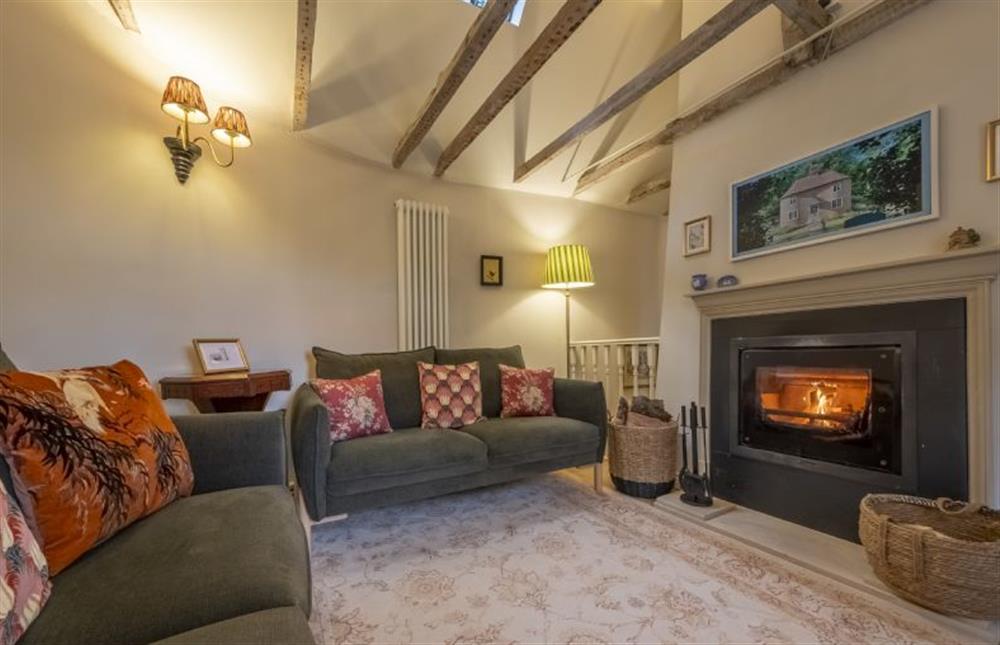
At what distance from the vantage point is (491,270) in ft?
12.1

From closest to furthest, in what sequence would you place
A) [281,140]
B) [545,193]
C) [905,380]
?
1. [905,380]
2. [281,140]
3. [545,193]

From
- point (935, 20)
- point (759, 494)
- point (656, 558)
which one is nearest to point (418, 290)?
point (656, 558)

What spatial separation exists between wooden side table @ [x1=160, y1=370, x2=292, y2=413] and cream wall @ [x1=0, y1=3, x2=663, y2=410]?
12.0 inches

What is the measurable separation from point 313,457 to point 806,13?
10.1 feet

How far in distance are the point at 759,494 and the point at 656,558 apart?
0.87 m

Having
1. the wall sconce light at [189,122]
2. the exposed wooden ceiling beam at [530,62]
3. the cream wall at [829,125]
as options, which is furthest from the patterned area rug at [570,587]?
the exposed wooden ceiling beam at [530,62]

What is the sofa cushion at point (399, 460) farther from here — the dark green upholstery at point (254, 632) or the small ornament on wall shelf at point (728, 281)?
the small ornament on wall shelf at point (728, 281)

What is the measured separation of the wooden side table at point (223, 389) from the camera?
2.23m

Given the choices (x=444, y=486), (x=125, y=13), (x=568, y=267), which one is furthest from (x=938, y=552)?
(x=125, y=13)

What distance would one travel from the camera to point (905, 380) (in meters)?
1.83

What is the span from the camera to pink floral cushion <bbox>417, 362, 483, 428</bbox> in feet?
8.29

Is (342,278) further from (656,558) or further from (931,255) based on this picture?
(931,255)

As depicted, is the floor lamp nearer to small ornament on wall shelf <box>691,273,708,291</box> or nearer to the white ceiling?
the white ceiling

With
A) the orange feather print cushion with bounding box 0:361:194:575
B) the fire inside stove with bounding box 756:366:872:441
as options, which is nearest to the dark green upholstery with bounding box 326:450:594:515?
the orange feather print cushion with bounding box 0:361:194:575
